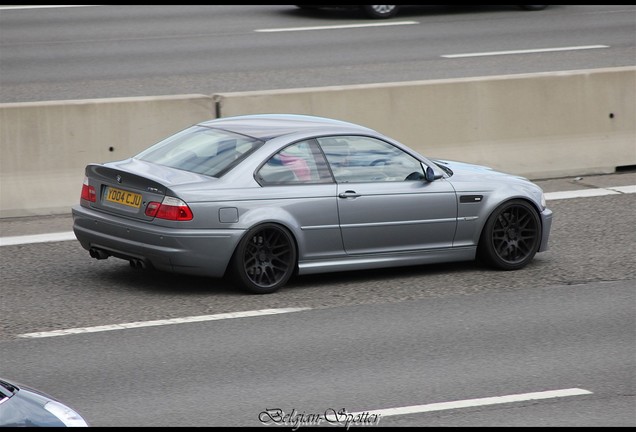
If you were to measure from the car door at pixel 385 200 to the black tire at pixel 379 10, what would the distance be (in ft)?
48.9

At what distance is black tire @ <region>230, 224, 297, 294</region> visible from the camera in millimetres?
Answer: 8930

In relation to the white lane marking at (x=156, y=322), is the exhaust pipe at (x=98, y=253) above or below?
above

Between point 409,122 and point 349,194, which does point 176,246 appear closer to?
point 349,194

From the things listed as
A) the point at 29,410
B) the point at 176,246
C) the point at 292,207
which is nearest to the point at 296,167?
the point at 292,207

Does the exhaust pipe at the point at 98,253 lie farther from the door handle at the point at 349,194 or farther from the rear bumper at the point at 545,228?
the rear bumper at the point at 545,228

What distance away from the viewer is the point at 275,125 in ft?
31.9

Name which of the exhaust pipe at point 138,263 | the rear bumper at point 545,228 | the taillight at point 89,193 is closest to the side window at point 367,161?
the rear bumper at point 545,228

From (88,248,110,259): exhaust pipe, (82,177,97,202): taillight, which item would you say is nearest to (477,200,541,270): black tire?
(88,248,110,259): exhaust pipe

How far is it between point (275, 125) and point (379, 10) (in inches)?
596

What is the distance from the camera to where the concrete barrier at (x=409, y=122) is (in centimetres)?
1192

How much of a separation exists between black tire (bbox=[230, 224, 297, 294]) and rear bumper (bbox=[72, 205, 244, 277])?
0.13 m

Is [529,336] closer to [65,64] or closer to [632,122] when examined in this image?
[632,122]

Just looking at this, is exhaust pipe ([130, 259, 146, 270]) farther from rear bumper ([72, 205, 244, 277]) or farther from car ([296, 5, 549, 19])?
car ([296, 5, 549, 19])
